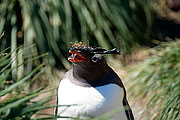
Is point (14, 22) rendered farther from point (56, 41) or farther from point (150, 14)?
point (150, 14)

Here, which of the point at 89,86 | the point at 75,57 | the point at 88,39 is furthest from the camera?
the point at 88,39

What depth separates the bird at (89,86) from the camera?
203 cm

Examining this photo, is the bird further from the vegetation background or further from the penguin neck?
the vegetation background

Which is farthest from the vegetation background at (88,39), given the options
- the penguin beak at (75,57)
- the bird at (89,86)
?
the penguin beak at (75,57)

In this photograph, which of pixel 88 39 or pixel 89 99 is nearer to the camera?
pixel 89 99

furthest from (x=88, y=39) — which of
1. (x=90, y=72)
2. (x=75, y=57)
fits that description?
(x=75, y=57)

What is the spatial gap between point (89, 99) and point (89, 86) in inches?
4.0

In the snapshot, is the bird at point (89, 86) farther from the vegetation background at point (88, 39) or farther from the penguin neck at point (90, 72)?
the vegetation background at point (88, 39)

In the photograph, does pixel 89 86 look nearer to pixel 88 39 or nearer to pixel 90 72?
pixel 90 72

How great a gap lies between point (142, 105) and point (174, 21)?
10.4 ft

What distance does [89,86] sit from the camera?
6.93ft

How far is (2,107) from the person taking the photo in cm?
120

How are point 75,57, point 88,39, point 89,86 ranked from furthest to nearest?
point 88,39
point 89,86
point 75,57

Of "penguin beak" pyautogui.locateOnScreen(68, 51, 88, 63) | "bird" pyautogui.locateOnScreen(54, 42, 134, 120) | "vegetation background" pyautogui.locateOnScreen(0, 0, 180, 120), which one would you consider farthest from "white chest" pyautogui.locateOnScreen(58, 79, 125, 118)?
"vegetation background" pyautogui.locateOnScreen(0, 0, 180, 120)
